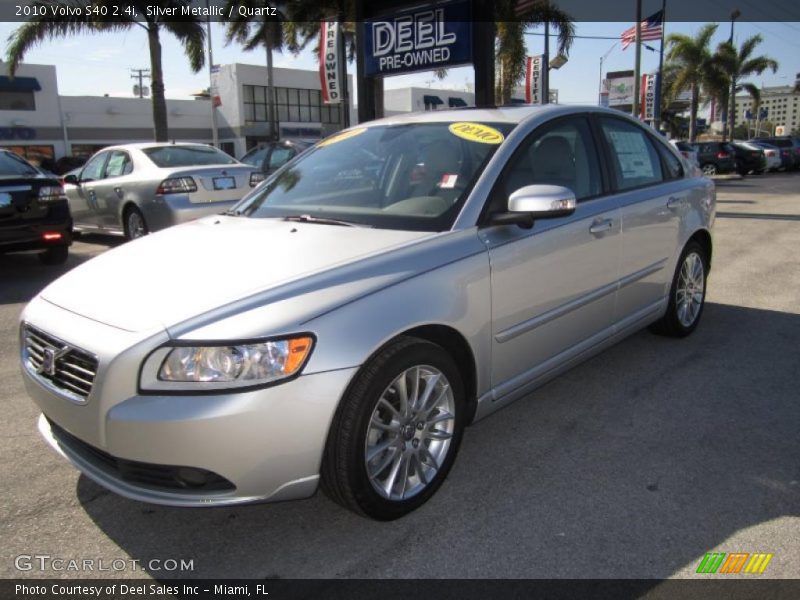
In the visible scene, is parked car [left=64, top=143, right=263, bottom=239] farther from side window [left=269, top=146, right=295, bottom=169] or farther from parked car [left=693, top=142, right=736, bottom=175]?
parked car [left=693, top=142, right=736, bottom=175]

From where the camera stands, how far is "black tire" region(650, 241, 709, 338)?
4.79 meters

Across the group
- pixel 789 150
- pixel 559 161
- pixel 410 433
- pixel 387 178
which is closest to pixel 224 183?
pixel 387 178

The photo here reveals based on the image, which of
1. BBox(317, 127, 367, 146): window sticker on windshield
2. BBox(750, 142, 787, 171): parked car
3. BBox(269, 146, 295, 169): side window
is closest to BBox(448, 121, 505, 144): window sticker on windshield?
BBox(317, 127, 367, 146): window sticker on windshield

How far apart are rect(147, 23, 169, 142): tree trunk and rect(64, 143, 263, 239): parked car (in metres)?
13.0

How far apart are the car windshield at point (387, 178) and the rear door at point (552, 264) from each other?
21cm

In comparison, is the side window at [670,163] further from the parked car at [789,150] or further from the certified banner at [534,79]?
the parked car at [789,150]

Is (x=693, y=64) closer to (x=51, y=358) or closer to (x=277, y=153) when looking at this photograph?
(x=277, y=153)

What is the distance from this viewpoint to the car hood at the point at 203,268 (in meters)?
2.49

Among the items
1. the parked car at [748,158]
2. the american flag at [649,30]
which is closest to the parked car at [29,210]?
the american flag at [649,30]

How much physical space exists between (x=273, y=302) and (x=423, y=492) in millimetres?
1062

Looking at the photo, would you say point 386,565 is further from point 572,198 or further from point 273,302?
point 572,198

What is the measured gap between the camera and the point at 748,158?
95.2ft

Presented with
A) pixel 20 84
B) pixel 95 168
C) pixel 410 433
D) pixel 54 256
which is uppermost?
pixel 20 84

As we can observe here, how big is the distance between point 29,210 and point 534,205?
6543 mm
